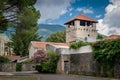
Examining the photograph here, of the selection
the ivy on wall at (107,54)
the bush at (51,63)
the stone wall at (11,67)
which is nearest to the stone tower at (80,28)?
the stone wall at (11,67)

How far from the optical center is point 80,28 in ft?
249

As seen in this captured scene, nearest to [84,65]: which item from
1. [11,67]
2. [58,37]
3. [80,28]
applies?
[11,67]

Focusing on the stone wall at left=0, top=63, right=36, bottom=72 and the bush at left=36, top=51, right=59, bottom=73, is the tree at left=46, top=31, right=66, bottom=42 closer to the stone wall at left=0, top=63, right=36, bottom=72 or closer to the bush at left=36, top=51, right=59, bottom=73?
the stone wall at left=0, top=63, right=36, bottom=72

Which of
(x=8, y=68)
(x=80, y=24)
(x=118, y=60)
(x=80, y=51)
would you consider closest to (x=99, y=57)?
(x=118, y=60)

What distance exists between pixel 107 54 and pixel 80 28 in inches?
1919

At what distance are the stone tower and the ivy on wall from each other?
44.6 meters

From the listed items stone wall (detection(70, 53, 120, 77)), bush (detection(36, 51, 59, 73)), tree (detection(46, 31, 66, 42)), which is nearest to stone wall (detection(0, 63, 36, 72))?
bush (detection(36, 51, 59, 73))

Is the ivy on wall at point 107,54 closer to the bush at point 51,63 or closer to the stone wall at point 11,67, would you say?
the bush at point 51,63

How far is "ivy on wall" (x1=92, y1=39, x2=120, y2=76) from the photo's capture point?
86.2 ft

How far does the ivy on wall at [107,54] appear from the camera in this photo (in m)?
26.3

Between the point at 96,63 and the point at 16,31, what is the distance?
394 inches

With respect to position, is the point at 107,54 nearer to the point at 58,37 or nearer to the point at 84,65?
the point at 84,65

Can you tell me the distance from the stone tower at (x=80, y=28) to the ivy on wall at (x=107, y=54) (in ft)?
146

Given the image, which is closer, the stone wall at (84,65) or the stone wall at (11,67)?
the stone wall at (84,65)
